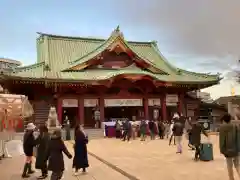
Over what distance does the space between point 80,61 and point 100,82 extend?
3869 mm

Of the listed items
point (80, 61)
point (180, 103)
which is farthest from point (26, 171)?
point (180, 103)

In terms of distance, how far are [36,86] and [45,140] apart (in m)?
18.5

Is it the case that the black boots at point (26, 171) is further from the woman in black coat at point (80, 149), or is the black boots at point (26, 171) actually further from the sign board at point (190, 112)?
the sign board at point (190, 112)

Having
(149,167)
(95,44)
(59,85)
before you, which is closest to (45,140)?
(149,167)

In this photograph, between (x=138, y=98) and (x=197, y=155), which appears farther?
(x=138, y=98)

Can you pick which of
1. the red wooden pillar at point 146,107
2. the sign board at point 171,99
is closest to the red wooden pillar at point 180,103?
the sign board at point 171,99

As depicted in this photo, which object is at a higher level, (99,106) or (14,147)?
(99,106)

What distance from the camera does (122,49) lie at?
3130 cm

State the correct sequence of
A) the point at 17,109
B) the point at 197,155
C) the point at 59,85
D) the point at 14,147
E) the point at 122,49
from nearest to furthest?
the point at 197,155 → the point at 17,109 → the point at 14,147 → the point at 59,85 → the point at 122,49

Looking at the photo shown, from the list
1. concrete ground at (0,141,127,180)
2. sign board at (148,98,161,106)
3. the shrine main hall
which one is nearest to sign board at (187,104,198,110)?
the shrine main hall

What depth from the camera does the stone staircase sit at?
2723 cm

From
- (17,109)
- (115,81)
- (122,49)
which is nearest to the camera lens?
(17,109)

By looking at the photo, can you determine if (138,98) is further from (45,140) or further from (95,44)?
(45,140)

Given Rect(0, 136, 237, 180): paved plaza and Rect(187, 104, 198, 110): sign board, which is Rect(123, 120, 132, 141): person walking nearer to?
Rect(0, 136, 237, 180): paved plaza
